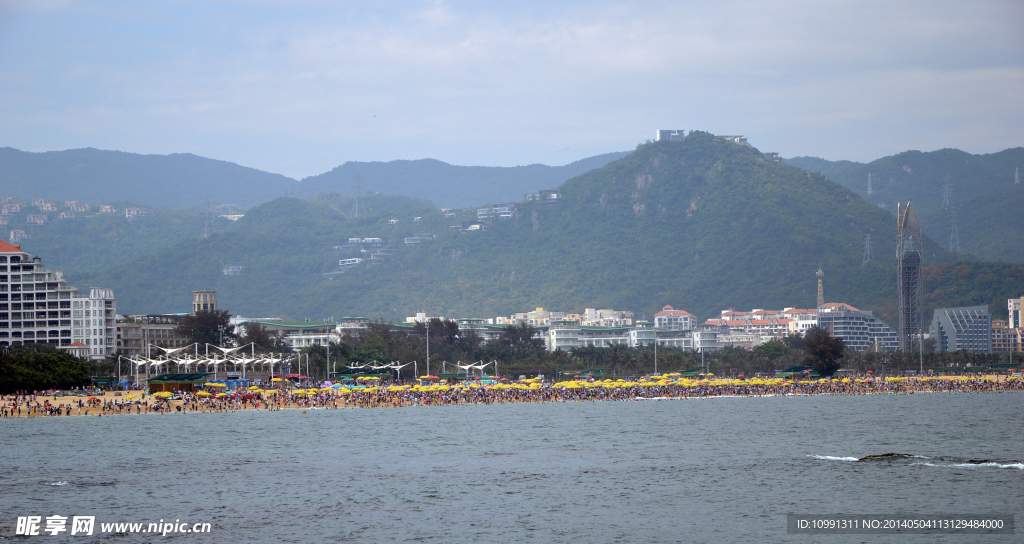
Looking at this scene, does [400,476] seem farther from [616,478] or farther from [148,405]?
[148,405]

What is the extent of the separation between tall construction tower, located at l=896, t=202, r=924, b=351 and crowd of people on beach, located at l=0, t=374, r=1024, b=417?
1911 inches

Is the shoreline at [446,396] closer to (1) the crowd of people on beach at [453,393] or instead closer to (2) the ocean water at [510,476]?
(1) the crowd of people on beach at [453,393]

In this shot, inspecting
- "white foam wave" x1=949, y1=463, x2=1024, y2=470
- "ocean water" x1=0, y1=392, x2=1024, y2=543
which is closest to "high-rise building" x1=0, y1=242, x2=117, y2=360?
"ocean water" x1=0, y1=392, x2=1024, y2=543

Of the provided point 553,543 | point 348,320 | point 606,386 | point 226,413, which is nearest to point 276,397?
point 226,413

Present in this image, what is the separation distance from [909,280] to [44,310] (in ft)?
440

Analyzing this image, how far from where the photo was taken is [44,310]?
12325 cm

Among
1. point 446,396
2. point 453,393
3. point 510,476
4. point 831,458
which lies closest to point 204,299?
point 446,396

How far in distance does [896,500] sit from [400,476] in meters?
18.5

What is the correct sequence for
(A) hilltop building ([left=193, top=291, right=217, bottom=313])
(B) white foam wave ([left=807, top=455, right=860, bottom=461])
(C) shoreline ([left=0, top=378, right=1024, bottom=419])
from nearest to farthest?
1. (B) white foam wave ([left=807, top=455, right=860, bottom=461])
2. (C) shoreline ([left=0, top=378, right=1024, bottom=419])
3. (A) hilltop building ([left=193, top=291, right=217, bottom=313])

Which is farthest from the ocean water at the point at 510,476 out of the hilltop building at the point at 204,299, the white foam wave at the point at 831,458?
the hilltop building at the point at 204,299

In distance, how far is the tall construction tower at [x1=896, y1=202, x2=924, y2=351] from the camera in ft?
542

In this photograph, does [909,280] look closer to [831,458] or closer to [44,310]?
[44,310]

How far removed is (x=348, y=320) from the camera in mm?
187500

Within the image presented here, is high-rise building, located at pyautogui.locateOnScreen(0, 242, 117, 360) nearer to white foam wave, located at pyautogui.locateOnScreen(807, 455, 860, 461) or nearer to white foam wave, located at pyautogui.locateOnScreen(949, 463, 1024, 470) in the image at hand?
white foam wave, located at pyautogui.locateOnScreen(807, 455, 860, 461)
